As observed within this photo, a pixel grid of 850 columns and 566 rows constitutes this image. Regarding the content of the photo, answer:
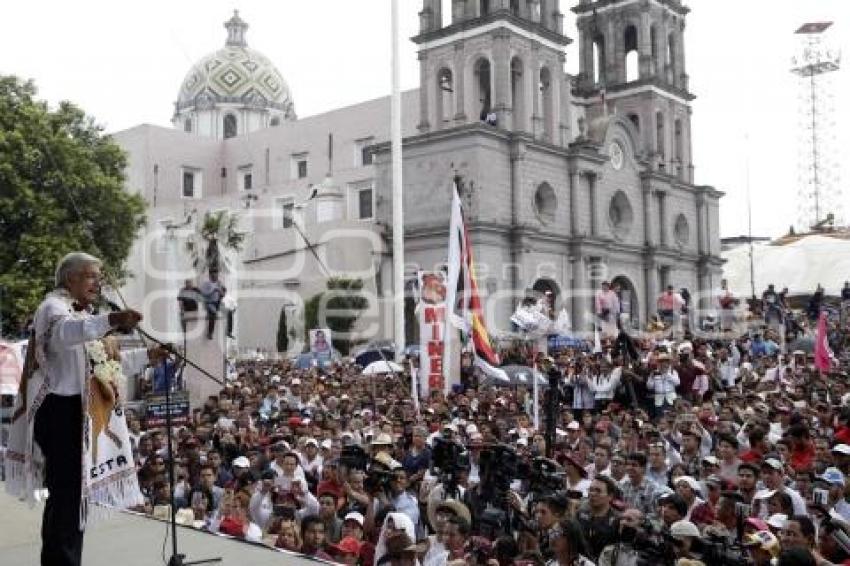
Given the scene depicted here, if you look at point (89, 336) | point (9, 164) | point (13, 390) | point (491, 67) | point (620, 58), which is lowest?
point (13, 390)

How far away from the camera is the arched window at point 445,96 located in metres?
42.1

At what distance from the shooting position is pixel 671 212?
50094 mm

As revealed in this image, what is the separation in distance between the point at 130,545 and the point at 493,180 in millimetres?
33828

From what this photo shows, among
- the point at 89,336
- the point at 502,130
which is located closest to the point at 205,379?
the point at 89,336

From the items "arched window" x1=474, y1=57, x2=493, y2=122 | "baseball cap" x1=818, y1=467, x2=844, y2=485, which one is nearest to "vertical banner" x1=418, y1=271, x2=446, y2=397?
"baseball cap" x1=818, y1=467, x2=844, y2=485

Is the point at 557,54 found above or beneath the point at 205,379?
above

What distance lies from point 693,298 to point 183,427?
4239 cm

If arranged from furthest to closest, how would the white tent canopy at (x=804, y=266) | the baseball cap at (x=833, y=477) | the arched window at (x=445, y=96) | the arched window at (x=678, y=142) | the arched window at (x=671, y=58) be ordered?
the white tent canopy at (x=804, y=266)
the arched window at (x=678, y=142)
the arched window at (x=671, y=58)
the arched window at (x=445, y=96)
the baseball cap at (x=833, y=477)

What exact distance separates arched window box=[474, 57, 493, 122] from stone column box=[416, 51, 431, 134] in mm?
2289

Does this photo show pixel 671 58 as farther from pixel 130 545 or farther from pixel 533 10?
pixel 130 545

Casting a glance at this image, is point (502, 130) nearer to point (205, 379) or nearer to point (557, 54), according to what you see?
point (557, 54)

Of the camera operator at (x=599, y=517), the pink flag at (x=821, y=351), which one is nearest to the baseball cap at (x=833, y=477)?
the camera operator at (x=599, y=517)

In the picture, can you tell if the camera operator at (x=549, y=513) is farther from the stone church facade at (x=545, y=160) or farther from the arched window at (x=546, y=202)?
the arched window at (x=546, y=202)

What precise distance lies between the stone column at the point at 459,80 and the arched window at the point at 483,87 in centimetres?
71
